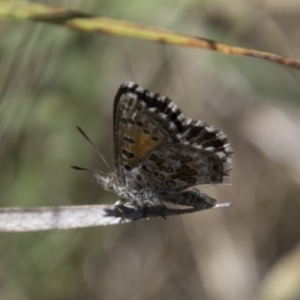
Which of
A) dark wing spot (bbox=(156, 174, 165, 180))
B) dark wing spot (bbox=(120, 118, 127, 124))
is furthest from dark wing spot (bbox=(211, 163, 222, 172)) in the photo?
dark wing spot (bbox=(120, 118, 127, 124))

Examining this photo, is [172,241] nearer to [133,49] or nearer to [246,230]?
[246,230]

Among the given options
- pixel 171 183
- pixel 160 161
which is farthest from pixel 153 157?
pixel 171 183

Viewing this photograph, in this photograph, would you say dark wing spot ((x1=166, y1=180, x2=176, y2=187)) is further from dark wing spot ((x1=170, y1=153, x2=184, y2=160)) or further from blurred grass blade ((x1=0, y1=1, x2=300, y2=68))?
blurred grass blade ((x1=0, y1=1, x2=300, y2=68))

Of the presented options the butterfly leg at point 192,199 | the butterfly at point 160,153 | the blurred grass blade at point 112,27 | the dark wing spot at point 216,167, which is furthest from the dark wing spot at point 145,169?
the blurred grass blade at point 112,27

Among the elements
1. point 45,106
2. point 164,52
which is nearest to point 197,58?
point 164,52

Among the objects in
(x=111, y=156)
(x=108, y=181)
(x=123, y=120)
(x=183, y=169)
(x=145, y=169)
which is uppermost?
(x=123, y=120)

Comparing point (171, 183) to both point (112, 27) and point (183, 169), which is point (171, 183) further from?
point (112, 27)

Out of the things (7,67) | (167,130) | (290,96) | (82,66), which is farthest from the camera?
(82,66)
